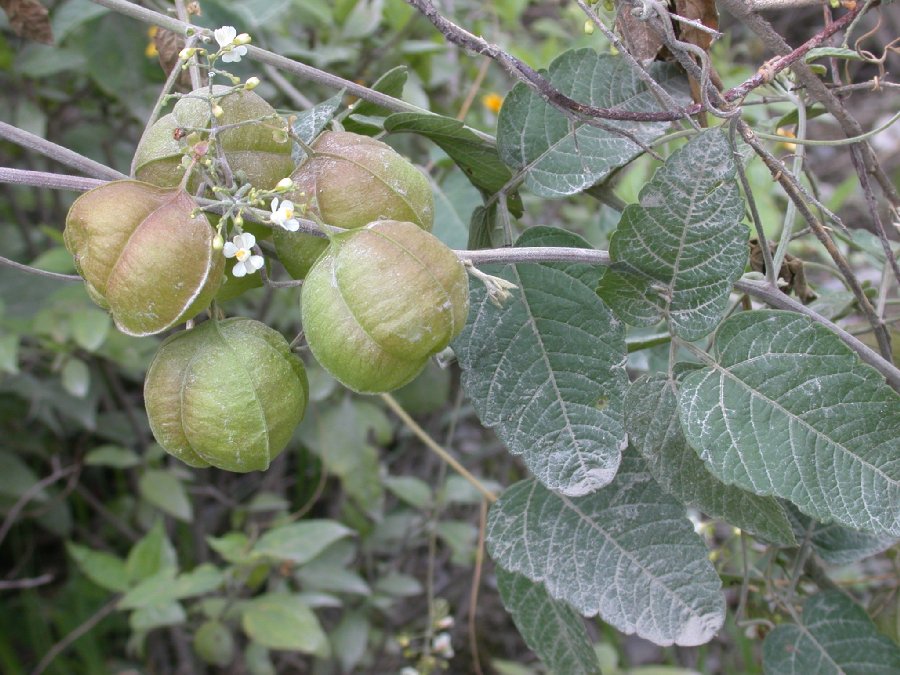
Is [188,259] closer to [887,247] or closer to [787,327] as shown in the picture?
[787,327]

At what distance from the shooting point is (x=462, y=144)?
0.93m

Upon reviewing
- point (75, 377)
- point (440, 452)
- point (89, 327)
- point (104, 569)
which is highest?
point (440, 452)

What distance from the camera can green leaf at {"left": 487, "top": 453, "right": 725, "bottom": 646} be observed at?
83 centimetres

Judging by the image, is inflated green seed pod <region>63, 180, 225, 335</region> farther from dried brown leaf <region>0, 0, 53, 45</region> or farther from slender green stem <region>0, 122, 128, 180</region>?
dried brown leaf <region>0, 0, 53, 45</region>

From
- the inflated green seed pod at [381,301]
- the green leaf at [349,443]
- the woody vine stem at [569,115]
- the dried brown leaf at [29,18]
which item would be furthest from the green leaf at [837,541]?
the dried brown leaf at [29,18]

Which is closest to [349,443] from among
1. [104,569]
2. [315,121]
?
→ [104,569]

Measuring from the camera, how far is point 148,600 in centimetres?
161

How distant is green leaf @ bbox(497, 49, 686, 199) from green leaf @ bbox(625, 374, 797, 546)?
0.85 feet

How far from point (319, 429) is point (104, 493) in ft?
3.15

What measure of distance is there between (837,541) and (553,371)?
20.9 inches

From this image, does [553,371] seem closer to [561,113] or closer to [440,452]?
[561,113]

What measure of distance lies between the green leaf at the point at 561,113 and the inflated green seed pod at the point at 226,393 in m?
0.35

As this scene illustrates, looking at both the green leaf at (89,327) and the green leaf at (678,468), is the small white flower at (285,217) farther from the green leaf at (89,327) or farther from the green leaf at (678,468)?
the green leaf at (89,327)

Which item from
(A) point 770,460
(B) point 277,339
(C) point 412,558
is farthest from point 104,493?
(A) point 770,460
